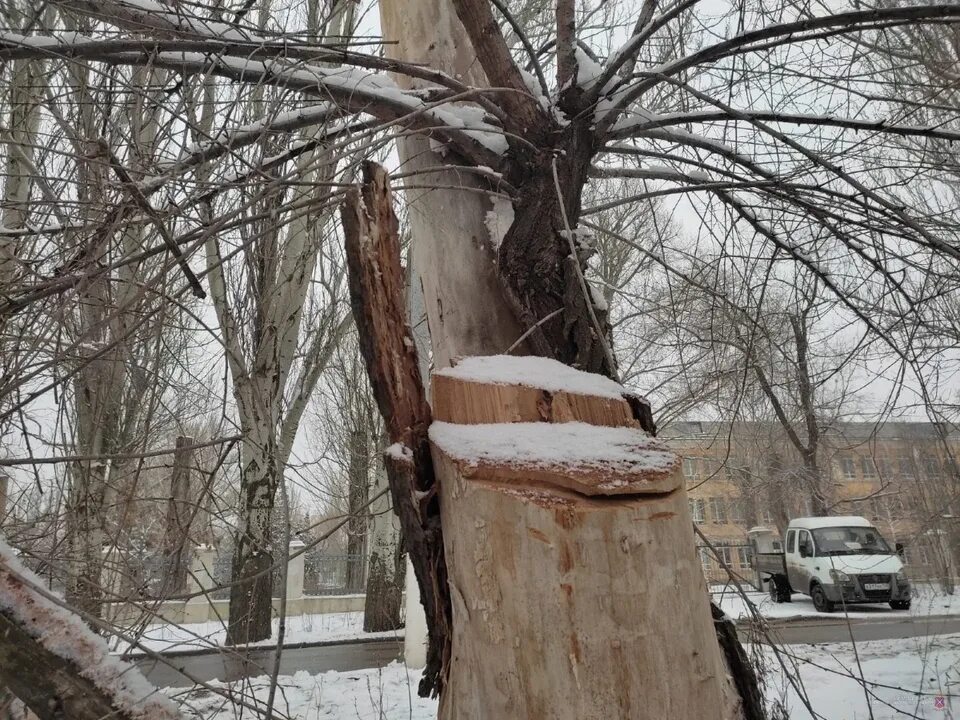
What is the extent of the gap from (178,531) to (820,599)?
12.1 meters

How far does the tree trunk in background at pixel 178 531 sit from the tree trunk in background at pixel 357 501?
1.72ft

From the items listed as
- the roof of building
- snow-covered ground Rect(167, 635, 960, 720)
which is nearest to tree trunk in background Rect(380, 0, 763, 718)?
the roof of building

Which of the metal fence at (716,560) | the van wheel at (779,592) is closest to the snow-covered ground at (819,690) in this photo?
the metal fence at (716,560)

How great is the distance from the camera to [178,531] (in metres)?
2.02

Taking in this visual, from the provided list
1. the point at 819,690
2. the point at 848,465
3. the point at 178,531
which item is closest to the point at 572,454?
the point at 178,531

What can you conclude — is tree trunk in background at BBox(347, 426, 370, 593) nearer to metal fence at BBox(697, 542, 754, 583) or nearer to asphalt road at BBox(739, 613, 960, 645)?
metal fence at BBox(697, 542, 754, 583)

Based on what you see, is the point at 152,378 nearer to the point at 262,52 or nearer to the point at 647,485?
the point at 262,52

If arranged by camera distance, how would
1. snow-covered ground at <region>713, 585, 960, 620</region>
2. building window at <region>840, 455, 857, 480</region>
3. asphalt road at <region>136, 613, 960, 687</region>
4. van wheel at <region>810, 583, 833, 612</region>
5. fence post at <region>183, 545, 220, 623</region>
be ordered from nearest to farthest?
fence post at <region>183, 545, 220, 623</region>, building window at <region>840, 455, 857, 480</region>, asphalt road at <region>136, 613, 960, 687</region>, snow-covered ground at <region>713, 585, 960, 620</region>, van wheel at <region>810, 583, 833, 612</region>

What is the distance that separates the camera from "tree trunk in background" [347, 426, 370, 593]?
106 inches

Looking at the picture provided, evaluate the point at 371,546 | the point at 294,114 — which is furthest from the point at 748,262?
the point at 371,546

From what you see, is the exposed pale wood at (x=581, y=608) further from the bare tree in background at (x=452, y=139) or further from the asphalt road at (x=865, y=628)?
the asphalt road at (x=865, y=628)

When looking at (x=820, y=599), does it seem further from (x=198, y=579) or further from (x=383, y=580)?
(x=198, y=579)

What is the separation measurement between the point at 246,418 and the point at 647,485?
2757 mm

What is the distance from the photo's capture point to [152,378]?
2.09 metres
